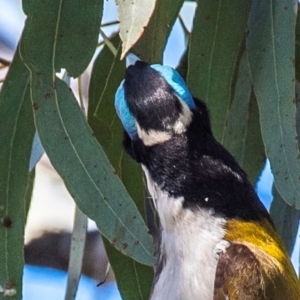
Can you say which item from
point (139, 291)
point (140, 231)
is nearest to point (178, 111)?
point (140, 231)

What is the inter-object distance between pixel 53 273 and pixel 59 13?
1.81m

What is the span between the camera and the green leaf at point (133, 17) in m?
2.11

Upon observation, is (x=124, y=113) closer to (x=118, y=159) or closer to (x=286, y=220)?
(x=118, y=159)

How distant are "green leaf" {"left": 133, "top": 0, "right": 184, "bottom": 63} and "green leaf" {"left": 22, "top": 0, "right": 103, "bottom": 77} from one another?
14cm

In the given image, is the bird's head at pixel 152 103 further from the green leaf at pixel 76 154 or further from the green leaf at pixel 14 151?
the green leaf at pixel 14 151

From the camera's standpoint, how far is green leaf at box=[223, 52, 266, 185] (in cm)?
264

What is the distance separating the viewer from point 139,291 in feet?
8.84

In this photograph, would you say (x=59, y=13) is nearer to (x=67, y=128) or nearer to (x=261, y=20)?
(x=67, y=128)

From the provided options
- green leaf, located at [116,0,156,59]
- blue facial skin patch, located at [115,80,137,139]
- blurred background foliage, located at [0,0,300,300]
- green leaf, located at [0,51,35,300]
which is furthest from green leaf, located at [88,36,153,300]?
green leaf, located at [116,0,156,59]

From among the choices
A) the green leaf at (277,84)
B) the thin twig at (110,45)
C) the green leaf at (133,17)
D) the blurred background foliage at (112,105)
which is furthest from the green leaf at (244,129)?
the green leaf at (133,17)

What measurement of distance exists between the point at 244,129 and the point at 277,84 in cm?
35

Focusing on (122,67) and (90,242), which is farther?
(90,242)

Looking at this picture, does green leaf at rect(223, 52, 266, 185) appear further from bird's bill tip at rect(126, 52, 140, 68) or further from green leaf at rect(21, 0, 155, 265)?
green leaf at rect(21, 0, 155, 265)

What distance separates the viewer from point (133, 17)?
216 centimetres
